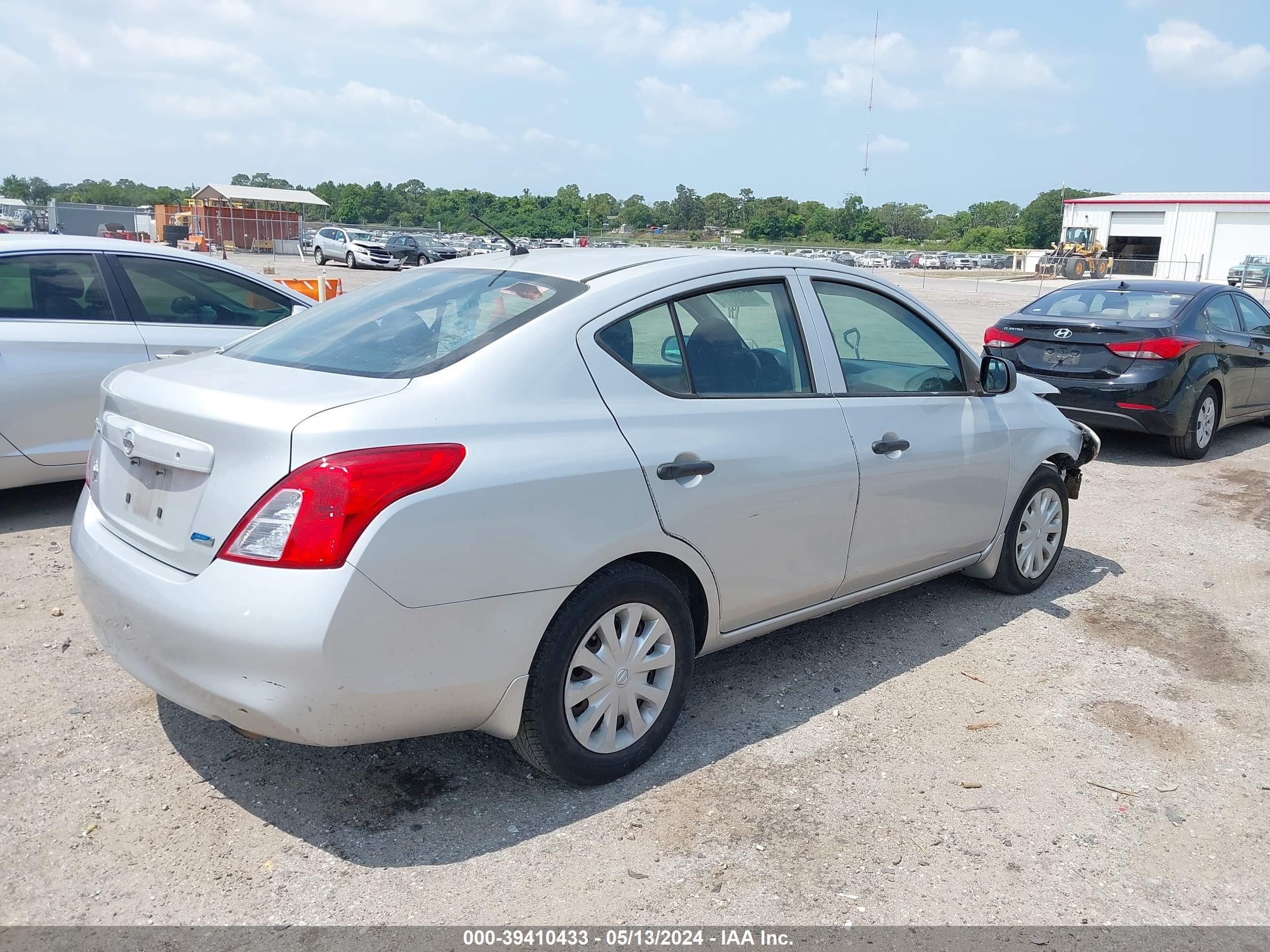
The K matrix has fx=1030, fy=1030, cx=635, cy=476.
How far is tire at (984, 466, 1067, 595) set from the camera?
514 centimetres

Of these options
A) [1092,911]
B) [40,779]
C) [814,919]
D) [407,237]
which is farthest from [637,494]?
[407,237]

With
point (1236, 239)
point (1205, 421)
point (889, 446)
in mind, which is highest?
point (1236, 239)

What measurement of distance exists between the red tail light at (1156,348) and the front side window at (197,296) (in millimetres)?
6723

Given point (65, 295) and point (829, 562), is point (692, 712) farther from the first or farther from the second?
point (65, 295)

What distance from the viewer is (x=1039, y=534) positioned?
536 centimetres

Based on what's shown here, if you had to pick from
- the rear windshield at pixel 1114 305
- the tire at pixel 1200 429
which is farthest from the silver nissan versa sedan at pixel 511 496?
the rear windshield at pixel 1114 305

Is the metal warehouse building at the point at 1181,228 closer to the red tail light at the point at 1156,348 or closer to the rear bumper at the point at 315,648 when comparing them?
the red tail light at the point at 1156,348

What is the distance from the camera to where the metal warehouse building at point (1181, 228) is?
63.2 metres

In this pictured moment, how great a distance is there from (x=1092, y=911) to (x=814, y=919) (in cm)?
80

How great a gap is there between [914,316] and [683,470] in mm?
1823

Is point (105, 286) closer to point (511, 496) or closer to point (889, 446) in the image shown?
point (511, 496)

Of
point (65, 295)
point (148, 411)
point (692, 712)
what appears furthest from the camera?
point (65, 295)

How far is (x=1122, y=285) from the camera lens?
9.55m

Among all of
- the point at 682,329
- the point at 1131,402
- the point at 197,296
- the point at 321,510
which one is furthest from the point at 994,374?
the point at 197,296
